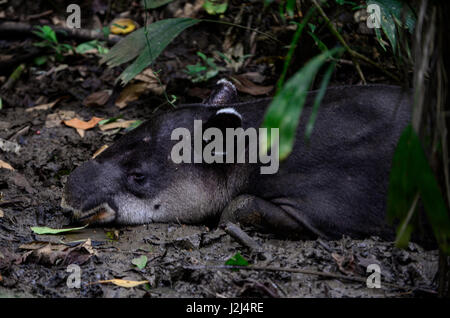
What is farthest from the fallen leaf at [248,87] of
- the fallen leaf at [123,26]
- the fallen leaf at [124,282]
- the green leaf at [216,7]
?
the fallen leaf at [124,282]

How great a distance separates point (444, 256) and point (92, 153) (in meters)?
3.63

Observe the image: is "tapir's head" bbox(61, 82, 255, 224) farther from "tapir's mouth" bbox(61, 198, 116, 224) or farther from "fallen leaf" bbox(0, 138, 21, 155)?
"fallen leaf" bbox(0, 138, 21, 155)

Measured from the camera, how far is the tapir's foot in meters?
3.90

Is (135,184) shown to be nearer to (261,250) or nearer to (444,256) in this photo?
(261,250)

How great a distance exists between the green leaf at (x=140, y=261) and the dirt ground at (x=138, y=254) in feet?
0.12

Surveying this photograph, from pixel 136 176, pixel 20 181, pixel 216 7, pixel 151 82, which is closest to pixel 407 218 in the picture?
pixel 136 176

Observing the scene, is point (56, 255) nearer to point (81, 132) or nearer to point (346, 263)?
point (346, 263)

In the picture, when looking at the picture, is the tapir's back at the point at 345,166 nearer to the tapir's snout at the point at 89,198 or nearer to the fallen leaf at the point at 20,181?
the tapir's snout at the point at 89,198

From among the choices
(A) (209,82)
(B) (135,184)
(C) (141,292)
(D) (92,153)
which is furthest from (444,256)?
(A) (209,82)

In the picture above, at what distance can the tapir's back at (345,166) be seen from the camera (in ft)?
12.5

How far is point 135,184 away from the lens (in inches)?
171

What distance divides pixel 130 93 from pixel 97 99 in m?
0.38

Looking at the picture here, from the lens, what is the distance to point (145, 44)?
5254mm

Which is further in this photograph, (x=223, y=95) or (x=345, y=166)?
(x=223, y=95)
